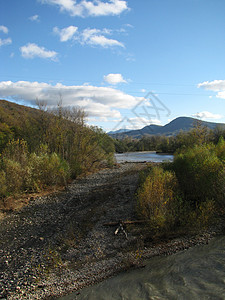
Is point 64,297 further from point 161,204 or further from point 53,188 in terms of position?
point 53,188

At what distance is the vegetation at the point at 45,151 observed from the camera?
583 inches

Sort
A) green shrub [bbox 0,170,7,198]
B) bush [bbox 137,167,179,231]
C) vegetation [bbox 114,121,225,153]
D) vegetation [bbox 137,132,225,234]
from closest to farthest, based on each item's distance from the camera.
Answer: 1. bush [bbox 137,167,179,231]
2. vegetation [bbox 137,132,225,234]
3. green shrub [bbox 0,170,7,198]
4. vegetation [bbox 114,121,225,153]

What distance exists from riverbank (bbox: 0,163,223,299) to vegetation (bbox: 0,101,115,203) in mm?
2949

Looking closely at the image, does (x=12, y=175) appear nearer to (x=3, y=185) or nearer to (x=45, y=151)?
(x=3, y=185)

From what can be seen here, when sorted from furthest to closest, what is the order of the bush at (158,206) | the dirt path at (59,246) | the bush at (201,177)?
1. the bush at (201,177)
2. the bush at (158,206)
3. the dirt path at (59,246)

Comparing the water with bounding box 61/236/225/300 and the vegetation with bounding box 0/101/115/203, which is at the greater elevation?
the vegetation with bounding box 0/101/115/203

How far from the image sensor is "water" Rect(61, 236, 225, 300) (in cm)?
599

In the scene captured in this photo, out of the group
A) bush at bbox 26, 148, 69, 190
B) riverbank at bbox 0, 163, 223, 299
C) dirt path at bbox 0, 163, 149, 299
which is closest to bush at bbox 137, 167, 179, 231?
riverbank at bbox 0, 163, 223, 299

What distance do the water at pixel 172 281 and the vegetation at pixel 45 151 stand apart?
10.2 metres

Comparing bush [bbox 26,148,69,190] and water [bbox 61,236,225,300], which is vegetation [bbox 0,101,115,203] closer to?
bush [bbox 26,148,69,190]

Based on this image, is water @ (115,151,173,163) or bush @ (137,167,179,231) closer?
bush @ (137,167,179,231)

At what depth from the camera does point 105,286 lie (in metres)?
6.34

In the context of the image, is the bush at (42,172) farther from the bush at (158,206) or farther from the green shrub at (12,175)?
the bush at (158,206)

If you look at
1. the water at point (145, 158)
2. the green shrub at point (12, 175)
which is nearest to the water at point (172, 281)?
the green shrub at point (12, 175)
